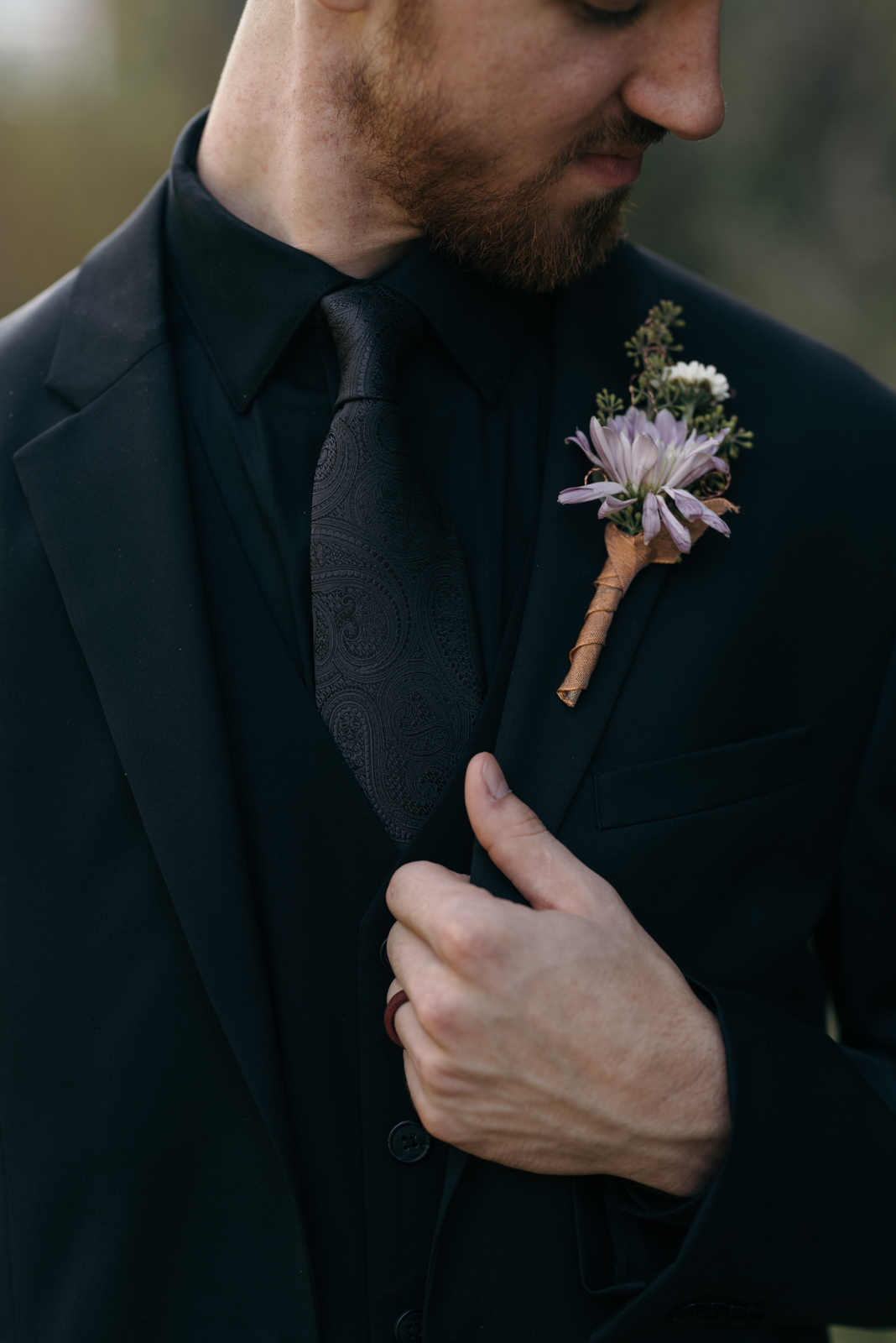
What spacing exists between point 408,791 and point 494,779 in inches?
4.7

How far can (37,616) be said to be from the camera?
130 cm

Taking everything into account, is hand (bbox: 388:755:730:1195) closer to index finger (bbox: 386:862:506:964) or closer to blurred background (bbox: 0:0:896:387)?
index finger (bbox: 386:862:506:964)

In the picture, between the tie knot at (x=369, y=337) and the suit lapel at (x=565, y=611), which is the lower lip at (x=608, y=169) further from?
the tie knot at (x=369, y=337)

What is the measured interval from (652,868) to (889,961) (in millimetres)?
488


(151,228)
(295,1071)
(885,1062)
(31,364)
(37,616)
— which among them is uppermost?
(151,228)

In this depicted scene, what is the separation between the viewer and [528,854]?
121 centimetres

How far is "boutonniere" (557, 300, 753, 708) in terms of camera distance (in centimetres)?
132

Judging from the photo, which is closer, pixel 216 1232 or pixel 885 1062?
pixel 216 1232

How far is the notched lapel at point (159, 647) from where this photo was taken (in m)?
1.21

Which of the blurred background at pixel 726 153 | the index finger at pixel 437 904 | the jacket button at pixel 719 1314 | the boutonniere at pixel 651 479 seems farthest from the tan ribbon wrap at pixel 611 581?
the blurred background at pixel 726 153

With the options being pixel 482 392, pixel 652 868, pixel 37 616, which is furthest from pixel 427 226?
pixel 652 868

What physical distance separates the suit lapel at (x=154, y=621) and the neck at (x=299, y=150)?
0.24 meters

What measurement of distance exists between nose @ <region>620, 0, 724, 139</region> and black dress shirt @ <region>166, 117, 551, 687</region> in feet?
1.04

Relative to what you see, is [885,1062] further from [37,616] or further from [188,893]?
[37,616]
